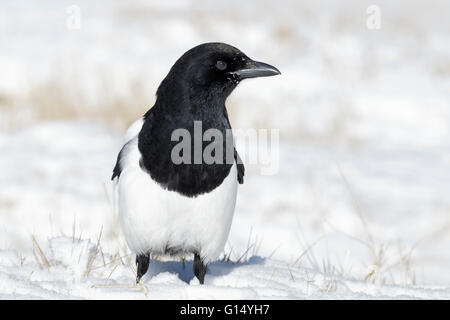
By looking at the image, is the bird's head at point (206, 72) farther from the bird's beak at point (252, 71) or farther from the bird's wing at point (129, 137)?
the bird's wing at point (129, 137)

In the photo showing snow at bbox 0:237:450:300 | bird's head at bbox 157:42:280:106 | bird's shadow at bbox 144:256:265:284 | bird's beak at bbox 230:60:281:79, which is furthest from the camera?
bird's shadow at bbox 144:256:265:284

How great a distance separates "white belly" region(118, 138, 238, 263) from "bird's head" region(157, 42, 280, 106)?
384 millimetres

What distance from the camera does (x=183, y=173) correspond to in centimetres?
385

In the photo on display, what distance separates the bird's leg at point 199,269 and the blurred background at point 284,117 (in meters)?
0.61

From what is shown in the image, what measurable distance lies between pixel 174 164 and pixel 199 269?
0.70 metres

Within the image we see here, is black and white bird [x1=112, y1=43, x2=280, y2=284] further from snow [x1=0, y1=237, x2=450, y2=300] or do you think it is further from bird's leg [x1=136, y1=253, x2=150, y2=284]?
snow [x1=0, y1=237, x2=450, y2=300]

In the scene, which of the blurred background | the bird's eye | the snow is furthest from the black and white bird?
the blurred background

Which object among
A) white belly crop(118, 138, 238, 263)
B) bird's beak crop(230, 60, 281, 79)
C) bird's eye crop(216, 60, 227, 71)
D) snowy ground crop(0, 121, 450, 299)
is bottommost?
snowy ground crop(0, 121, 450, 299)

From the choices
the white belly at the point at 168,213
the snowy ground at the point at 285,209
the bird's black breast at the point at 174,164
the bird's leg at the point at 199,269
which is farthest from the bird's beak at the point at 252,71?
the snowy ground at the point at 285,209

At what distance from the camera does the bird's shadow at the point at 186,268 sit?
4504mm

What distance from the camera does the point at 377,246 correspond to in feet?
23.6

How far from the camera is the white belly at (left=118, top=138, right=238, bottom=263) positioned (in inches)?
152
